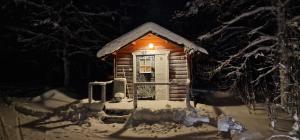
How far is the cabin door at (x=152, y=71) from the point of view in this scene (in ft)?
69.4

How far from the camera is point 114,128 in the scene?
54.6 feet

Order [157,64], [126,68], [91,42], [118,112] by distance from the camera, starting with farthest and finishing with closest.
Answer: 1. [91,42]
2. [126,68]
3. [157,64]
4. [118,112]

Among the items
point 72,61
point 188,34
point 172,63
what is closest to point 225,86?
point 188,34

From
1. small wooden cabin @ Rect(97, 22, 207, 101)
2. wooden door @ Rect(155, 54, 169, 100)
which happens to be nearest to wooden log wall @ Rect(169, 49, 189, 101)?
small wooden cabin @ Rect(97, 22, 207, 101)

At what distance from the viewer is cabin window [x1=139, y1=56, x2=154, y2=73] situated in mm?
21281

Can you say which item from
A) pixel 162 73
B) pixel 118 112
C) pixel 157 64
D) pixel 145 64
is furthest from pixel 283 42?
pixel 118 112

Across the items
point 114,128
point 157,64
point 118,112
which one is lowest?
point 114,128

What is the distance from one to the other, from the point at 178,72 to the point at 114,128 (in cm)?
600

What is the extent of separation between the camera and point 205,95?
26859mm

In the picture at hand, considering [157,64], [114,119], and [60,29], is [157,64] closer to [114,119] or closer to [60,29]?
[114,119]

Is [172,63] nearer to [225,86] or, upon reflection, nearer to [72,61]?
[225,86]

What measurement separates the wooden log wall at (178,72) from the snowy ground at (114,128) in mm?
1667

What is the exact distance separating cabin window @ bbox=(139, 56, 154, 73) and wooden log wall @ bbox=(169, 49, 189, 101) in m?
1.10

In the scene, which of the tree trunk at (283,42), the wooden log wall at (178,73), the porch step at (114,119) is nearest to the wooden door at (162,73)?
the wooden log wall at (178,73)
